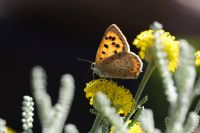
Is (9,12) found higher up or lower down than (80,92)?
higher up

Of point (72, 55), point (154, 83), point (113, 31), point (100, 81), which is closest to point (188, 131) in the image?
point (100, 81)

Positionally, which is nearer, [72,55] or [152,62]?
[152,62]

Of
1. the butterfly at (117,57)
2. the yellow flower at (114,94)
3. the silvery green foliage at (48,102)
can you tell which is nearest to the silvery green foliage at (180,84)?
the silvery green foliage at (48,102)

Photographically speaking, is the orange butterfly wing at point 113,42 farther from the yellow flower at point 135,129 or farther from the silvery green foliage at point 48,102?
the silvery green foliage at point 48,102

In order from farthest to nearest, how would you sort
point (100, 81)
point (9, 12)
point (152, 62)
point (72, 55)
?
point (9, 12)
point (72, 55)
point (100, 81)
point (152, 62)

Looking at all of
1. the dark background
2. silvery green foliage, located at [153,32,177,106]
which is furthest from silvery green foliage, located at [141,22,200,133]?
the dark background

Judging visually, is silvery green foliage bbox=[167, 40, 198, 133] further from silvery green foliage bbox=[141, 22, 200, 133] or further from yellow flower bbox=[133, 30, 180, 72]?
yellow flower bbox=[133, 30, 180, 72]

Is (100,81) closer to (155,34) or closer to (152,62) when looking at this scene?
(152,62)
